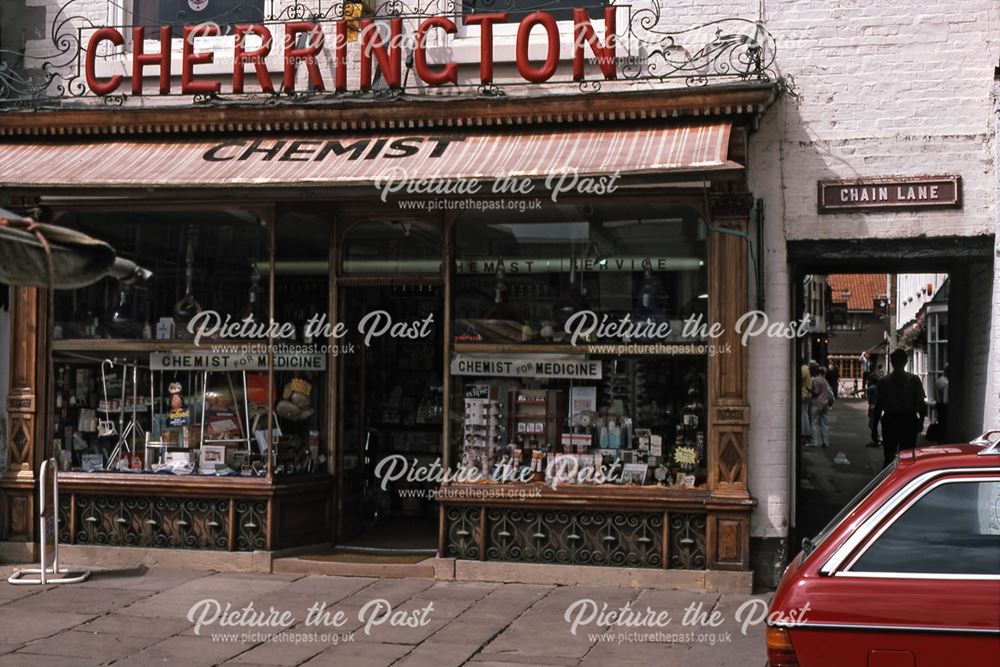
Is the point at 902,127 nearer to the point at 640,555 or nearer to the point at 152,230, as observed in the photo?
the point at 640,555

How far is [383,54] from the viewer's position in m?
9.90

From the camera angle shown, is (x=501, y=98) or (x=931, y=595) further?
(x=501, y=98)

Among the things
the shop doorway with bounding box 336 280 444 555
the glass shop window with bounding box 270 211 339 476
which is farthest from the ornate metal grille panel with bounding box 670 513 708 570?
the glass shop window with bounding box 270 211 339 476

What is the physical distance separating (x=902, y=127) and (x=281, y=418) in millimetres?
6011

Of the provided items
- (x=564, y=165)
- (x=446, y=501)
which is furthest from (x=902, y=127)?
(x=446, y=501)

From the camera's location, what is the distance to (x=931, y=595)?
4543 mm

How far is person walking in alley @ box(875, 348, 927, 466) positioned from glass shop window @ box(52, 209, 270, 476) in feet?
27.9

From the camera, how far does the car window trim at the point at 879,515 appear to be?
4742 mm

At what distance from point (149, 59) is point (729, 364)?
230 inches

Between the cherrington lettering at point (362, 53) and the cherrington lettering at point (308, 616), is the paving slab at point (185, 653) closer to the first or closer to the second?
the cherrington lettering at point (308, 616)

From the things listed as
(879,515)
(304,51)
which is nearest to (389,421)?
(304,51)

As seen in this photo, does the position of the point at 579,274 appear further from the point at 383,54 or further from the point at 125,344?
the point at 125,344

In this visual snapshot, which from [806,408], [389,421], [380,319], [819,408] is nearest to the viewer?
[380,319]

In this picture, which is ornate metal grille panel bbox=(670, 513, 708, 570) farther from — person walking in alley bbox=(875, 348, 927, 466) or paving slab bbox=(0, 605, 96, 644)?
person walking in alley bbox=(875, 348, 927, 466)
